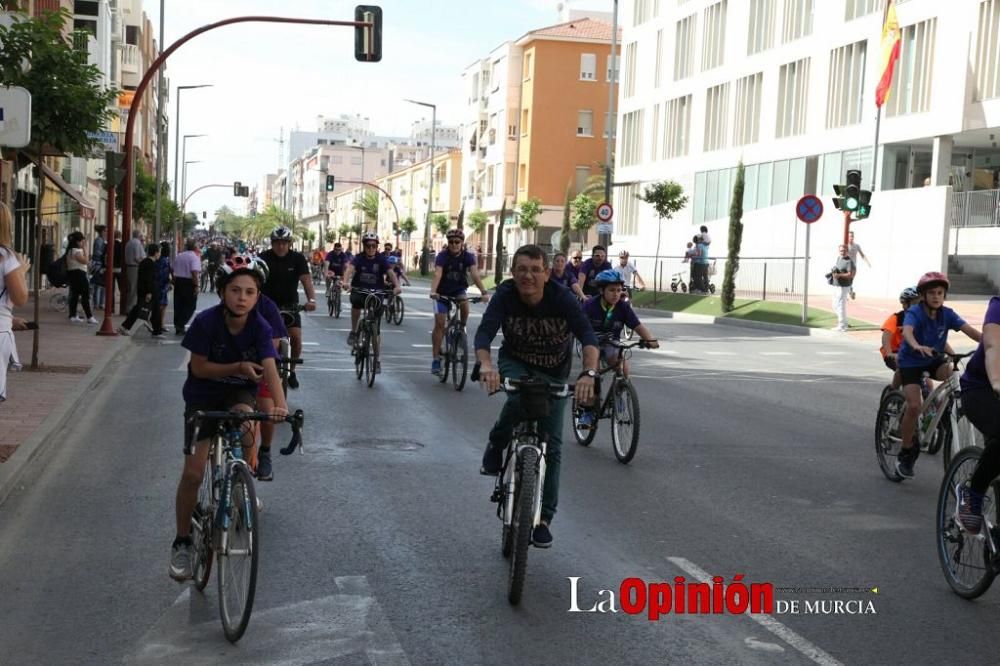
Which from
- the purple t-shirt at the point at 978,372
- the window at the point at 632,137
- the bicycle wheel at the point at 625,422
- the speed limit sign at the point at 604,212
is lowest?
the bicycle wheel at the point at 625,422

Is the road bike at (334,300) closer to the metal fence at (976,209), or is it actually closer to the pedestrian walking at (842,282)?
the pedestrian walking at (842,282)

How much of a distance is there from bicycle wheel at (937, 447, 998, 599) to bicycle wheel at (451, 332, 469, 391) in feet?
28.2

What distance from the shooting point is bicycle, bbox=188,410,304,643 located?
4.93 meters

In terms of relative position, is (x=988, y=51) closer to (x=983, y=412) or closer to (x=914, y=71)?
(x=914, y=71)

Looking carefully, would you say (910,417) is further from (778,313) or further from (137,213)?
(137,213)

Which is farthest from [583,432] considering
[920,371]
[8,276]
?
[8,276]

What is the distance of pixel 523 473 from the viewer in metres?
5.80

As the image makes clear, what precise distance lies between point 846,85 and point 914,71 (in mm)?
4272

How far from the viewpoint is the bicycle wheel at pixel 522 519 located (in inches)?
219

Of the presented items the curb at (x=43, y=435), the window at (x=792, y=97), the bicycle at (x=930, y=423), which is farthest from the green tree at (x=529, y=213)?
the bicycle at (x=930, y=423)

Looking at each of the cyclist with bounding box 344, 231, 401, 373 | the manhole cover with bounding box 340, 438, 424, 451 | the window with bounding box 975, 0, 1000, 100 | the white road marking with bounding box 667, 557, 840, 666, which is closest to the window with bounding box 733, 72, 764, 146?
the window with bounding box 975, 0, 1000, 100

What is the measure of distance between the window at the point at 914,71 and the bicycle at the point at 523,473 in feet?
111

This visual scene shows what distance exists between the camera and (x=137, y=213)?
61.1 metres

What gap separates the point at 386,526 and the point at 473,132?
278ft
